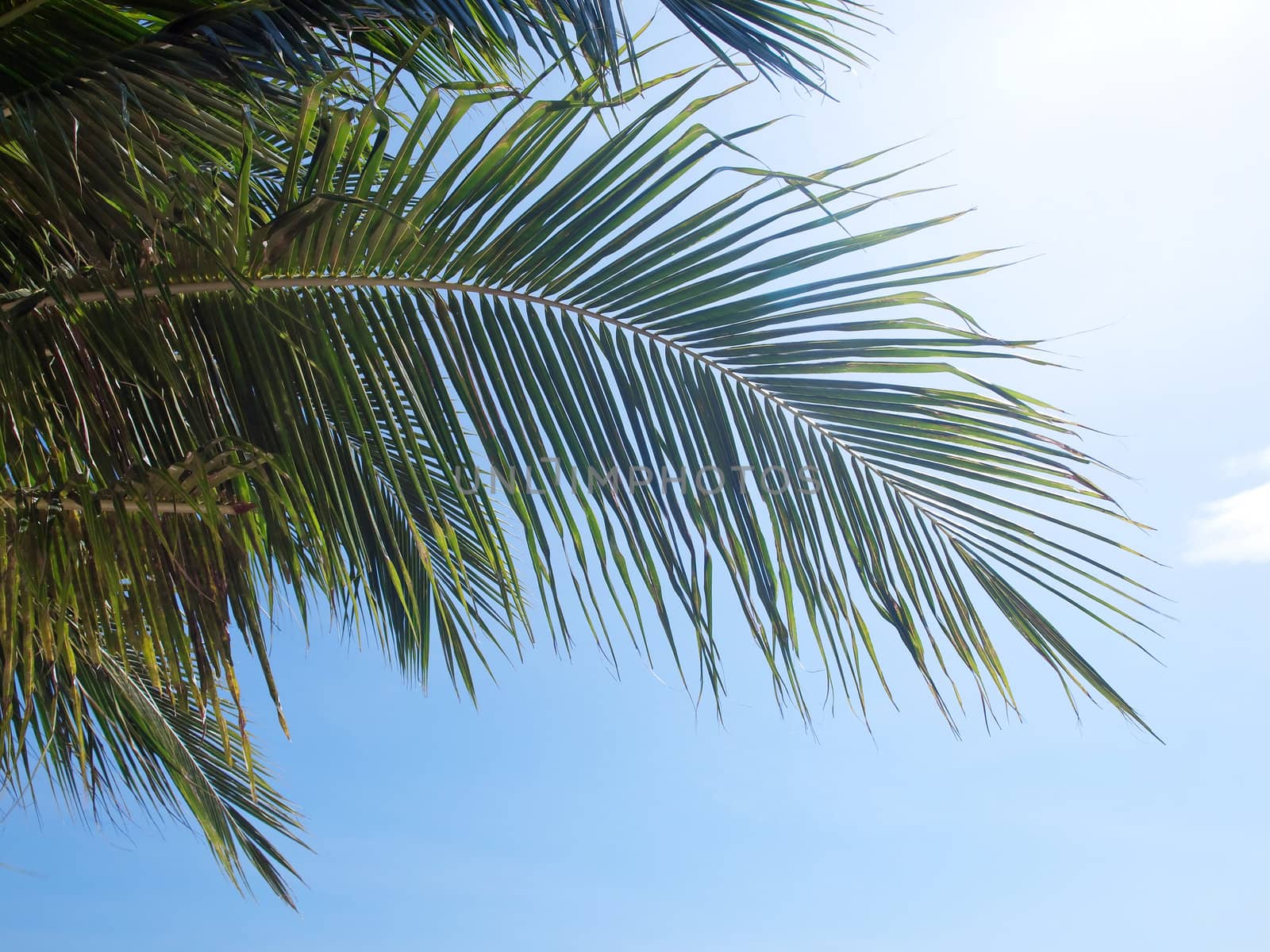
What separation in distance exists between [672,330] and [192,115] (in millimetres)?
745

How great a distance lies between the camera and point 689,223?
1246mm

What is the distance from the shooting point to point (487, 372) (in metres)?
1.28

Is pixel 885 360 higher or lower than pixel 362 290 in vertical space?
lower

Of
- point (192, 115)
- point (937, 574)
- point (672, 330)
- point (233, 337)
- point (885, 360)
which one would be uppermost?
point (192, 115)

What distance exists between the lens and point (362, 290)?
1.28 m

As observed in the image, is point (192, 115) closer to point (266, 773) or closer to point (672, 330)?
point (672, 330)

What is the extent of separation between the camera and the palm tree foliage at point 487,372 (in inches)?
45.9

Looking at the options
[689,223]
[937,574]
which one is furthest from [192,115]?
[937,574]

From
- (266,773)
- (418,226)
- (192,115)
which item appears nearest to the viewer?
(418,226)

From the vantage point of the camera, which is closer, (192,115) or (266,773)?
(192,115)

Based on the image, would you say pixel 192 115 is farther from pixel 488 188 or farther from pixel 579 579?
pixel 579 579

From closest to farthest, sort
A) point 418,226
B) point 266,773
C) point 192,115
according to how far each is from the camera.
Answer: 1. point 418,226
2. point 192,115
3. point 266,773

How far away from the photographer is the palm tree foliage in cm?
117

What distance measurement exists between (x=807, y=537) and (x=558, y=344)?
1.42 feet
